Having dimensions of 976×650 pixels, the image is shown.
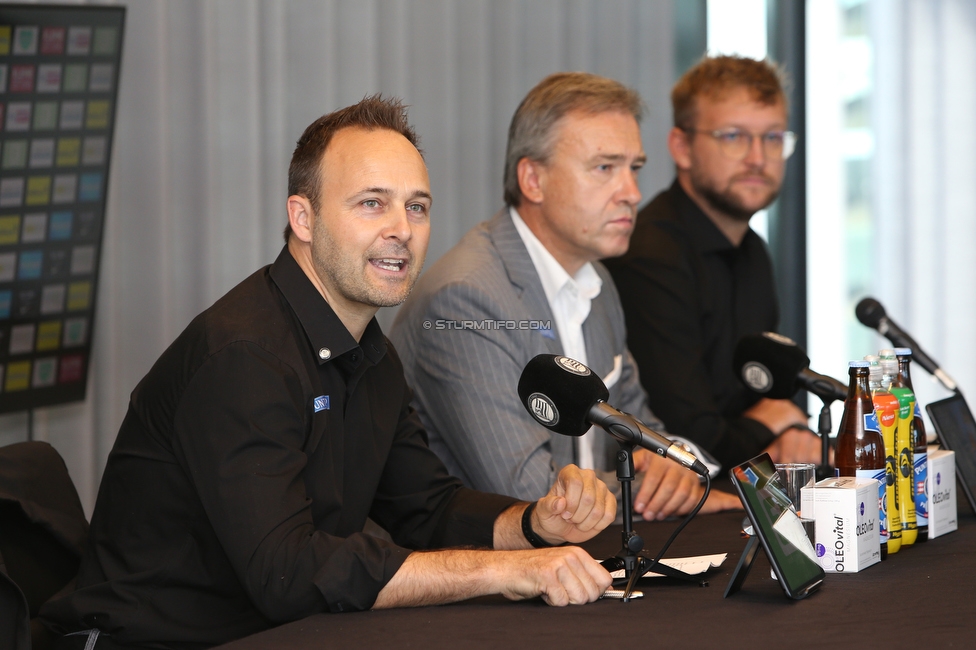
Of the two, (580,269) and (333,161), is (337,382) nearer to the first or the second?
(333,161)

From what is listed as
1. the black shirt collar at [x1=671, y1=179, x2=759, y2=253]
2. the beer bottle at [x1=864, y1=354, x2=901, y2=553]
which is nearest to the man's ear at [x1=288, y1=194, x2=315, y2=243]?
the beer bottle at [x1=864, y1=354, x2=901, y2=553]

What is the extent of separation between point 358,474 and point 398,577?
1.33ft

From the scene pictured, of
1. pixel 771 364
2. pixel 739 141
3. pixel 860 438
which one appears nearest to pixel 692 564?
pixel 860 438

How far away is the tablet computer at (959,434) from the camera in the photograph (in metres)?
1.90

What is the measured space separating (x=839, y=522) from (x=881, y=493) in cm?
16

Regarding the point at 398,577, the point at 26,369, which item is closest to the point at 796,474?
the point at 398,577

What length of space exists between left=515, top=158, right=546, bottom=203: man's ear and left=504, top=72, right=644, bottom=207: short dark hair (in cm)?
1

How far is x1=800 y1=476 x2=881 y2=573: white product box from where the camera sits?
1438 mm

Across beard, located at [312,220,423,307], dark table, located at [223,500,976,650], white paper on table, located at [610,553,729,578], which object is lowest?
dark table, located at [223,500,976,650]

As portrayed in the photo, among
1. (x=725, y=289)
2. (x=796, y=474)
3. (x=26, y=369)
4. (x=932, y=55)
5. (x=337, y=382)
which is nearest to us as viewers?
(x=796, y=474)

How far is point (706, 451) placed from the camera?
2467 mm

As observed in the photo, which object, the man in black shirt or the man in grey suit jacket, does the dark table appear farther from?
the man in grey suit jacket

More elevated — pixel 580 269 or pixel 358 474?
pixel 580 269

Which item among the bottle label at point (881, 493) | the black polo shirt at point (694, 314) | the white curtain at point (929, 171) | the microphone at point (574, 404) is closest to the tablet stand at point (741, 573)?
the microphone at point (574, 404)
